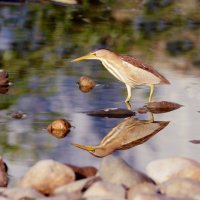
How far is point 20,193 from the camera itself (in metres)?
5.07

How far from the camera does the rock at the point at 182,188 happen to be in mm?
4953

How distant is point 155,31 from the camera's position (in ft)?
40.9

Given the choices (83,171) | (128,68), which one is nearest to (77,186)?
(83,171)

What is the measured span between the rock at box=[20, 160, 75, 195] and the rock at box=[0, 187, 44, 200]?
0.18 m

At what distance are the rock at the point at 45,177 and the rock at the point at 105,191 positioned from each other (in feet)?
1.15

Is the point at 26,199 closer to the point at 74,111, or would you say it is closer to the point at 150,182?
the point at 150,182

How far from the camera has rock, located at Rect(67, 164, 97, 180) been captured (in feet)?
18.4

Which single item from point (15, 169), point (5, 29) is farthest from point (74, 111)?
point (5, 29)

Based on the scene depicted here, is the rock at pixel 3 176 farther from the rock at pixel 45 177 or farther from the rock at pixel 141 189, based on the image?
the rock at pixel 141 189

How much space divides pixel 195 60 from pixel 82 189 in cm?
539

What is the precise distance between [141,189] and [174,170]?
378 mm

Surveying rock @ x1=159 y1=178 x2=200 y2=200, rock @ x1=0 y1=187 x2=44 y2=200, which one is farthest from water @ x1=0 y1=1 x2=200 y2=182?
rock @ x1=159 y1=178 x2=200 y2=200

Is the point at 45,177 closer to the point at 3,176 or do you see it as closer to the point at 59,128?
the point at 3,176

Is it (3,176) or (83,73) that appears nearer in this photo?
(3,176)
